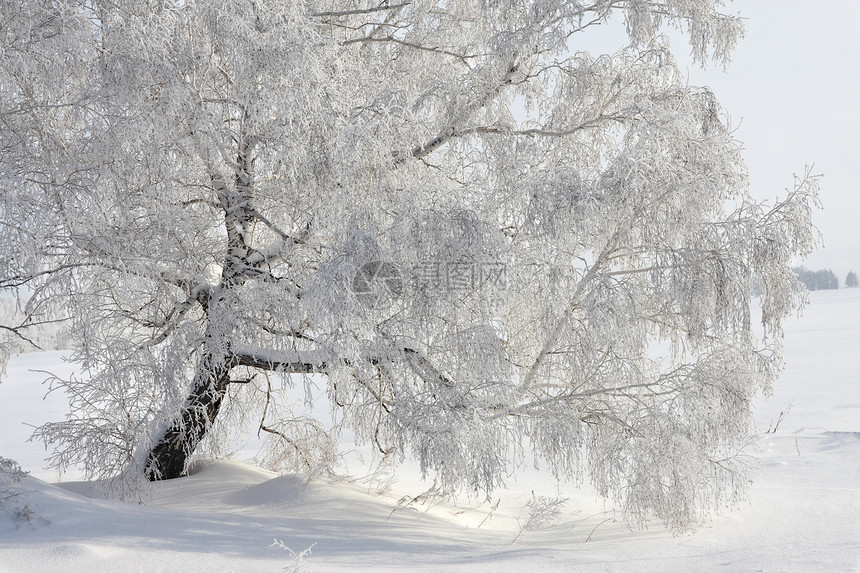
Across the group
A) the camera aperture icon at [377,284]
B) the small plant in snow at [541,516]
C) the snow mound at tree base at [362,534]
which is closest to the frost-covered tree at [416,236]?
the camera aperture icon at [377,284]

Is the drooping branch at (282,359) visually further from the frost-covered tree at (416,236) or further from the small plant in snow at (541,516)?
the small plant in snow at (541,516)

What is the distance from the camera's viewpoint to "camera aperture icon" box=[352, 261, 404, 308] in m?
4.45

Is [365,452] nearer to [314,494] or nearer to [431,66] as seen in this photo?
[314,494]

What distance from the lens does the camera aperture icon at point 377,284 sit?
4.45 metres

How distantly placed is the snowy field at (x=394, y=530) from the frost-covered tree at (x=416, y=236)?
1.44 feet

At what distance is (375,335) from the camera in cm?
465

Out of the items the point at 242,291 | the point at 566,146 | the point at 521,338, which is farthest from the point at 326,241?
the point at 566,146

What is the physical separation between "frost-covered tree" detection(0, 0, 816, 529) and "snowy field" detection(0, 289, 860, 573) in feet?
1.44

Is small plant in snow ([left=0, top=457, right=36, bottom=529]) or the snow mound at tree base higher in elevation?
small plant in snow ([left=0, top=457, right=36, bottom=529])

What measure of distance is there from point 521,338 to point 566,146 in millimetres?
1636

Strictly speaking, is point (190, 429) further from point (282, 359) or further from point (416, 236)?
point (416, 236)

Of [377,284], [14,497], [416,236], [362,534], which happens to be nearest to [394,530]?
[362,534]

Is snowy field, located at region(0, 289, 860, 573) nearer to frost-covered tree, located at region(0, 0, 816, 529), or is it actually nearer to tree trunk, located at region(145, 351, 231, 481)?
tree trunk, located at region(145, 351, 231, 481)

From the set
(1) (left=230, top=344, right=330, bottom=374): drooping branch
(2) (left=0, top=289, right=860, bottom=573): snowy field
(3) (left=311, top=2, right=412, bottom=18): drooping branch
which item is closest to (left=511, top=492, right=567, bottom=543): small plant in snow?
(2) (left=0, top=289, right=860, bottom=573): snowy field
